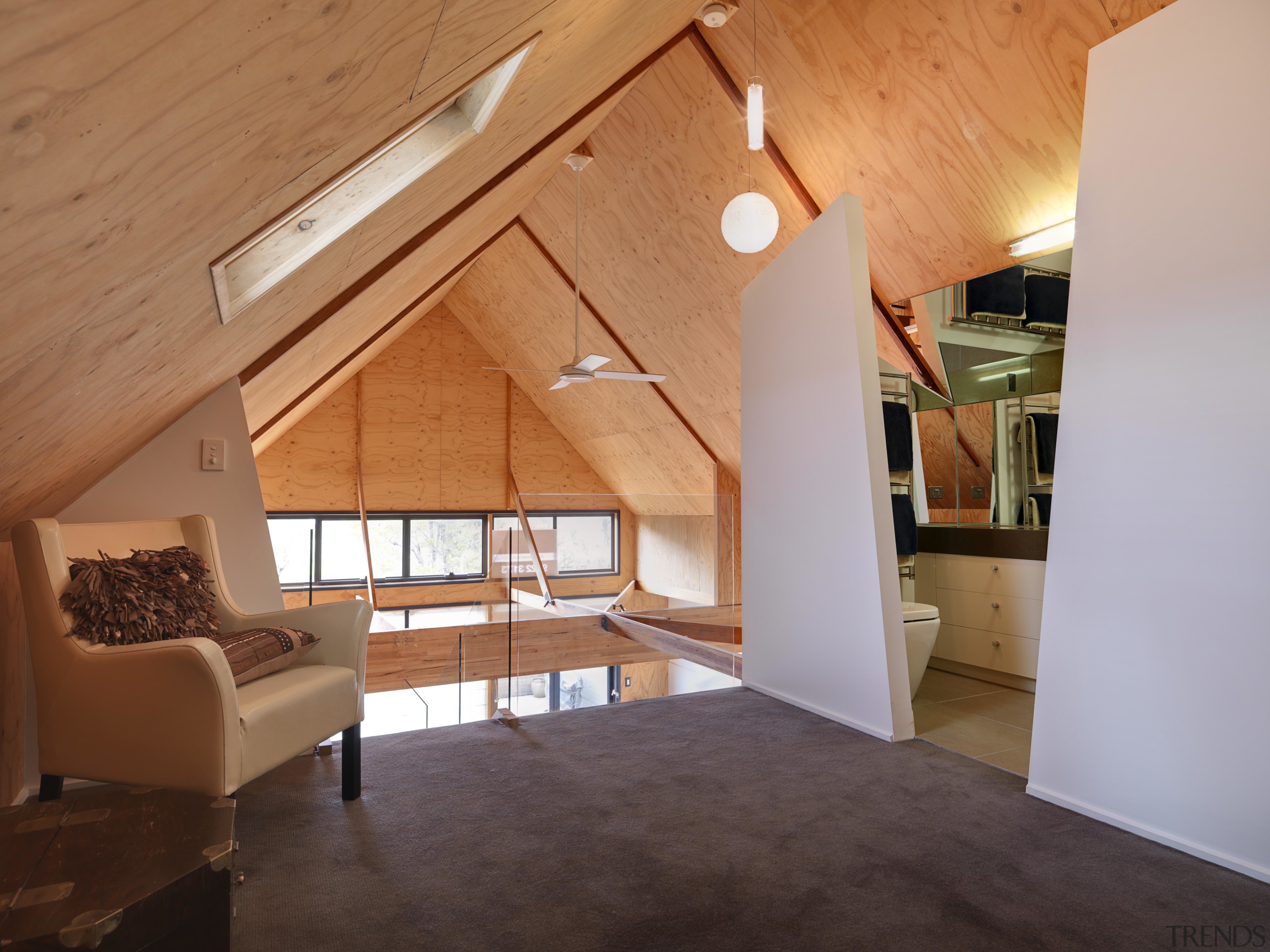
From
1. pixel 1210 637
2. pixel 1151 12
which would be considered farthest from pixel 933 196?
pixel 1210 637

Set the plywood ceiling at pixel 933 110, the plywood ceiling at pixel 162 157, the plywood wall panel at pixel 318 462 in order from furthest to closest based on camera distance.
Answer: the plywood wall panel at pixel 318 462, the plywood ceiling at pixel 933 110, the plywood ceiling at pixel 162 157

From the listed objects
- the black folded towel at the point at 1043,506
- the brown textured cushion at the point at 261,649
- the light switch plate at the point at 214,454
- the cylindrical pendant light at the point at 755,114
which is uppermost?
the cylindrical pendant light at the point at 755,114

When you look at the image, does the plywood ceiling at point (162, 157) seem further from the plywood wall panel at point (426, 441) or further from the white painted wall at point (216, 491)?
the plywood wall panel at point (426, 441)

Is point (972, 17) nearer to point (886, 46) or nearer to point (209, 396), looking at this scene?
point (886, 46)

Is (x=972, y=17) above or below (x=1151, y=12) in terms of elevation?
above

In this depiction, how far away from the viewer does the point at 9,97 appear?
0.84 meters

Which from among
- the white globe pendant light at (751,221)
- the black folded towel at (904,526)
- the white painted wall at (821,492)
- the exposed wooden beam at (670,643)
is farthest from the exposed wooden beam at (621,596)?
the white globe pendant light at (751,221)

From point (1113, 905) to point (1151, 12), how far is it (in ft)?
10.5

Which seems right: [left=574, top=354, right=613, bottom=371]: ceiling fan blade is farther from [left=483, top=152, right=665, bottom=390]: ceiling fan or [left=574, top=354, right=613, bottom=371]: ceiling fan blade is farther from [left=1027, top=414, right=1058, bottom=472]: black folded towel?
[left=1027, top=414, right=1058, bottom=472]: black folded towel

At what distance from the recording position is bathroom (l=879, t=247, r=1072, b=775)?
12.7ft

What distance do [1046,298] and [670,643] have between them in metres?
3.04

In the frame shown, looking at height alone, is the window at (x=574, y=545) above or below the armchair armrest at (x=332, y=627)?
above

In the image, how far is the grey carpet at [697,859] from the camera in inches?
67.6

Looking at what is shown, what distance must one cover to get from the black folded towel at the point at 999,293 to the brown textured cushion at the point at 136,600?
416cm
